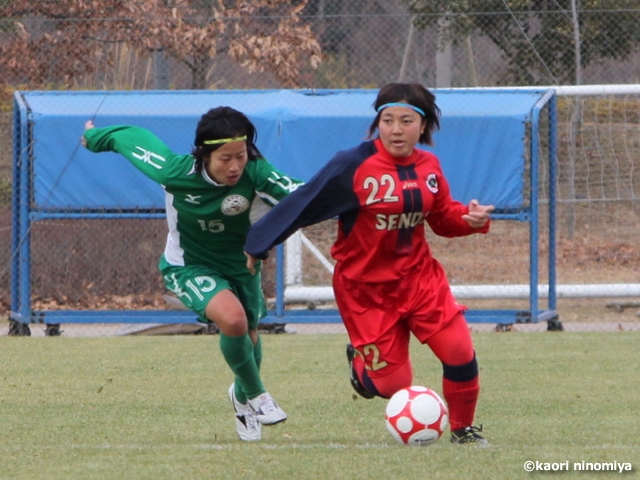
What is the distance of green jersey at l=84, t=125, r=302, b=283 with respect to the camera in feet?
17.4

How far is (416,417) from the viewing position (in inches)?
187

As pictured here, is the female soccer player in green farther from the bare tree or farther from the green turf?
the bare tree

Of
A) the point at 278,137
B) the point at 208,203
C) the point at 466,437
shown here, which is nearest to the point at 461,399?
the point at 466,437

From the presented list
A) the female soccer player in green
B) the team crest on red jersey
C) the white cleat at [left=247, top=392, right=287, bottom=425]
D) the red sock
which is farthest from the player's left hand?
the white cleat at [left=247, top=392, right=287, bottom=425]

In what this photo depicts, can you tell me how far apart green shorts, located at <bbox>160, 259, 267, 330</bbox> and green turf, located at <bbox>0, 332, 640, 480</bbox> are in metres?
0.60

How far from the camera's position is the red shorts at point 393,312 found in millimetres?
4887

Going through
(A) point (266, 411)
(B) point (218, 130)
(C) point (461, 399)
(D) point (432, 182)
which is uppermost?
(B) point (218, 130)

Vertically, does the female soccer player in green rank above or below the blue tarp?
below

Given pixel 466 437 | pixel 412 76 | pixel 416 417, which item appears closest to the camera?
pixel 416 417

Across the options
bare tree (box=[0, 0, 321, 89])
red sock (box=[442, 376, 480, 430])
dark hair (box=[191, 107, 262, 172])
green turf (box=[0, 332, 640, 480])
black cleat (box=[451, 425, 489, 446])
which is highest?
bare tree (box=[0, 0, 321, 89])

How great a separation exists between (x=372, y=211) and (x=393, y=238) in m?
0.15

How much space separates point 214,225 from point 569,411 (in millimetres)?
2164

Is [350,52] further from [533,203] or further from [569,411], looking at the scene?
[569,411]

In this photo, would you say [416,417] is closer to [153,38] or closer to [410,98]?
[410,98]
